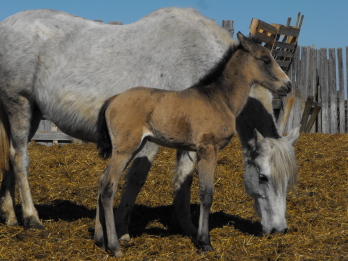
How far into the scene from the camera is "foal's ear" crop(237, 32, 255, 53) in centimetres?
498

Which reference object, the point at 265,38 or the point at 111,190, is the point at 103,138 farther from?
the point at 265,38

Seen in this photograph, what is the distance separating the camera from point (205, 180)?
4613 millimetres

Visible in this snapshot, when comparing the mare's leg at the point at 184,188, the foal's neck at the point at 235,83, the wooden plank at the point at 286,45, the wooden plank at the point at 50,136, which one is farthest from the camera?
the wooden plank at the point at 286,45

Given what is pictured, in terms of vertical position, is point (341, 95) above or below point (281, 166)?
below

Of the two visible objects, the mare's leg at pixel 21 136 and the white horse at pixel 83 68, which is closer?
the white horse at pixel 83 68

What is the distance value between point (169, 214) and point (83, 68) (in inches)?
82.2

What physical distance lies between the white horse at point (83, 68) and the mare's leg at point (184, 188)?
0.04 ft

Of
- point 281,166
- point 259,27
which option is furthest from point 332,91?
point 281,166

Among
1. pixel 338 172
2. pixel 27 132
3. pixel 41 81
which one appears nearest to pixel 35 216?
pixel 27 132

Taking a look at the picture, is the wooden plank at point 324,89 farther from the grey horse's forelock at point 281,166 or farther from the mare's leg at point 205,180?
the mare's leg at point 205,180

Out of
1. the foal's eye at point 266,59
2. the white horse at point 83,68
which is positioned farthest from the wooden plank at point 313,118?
the foal's eye at point 266,59

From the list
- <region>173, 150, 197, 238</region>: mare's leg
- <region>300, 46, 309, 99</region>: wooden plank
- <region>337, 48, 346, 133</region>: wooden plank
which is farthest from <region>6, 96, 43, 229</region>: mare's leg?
<region>337, 48, 346, 133</region>: wooden plank

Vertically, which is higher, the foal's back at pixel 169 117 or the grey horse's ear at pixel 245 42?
the grey horse's ear at pixel 245 42

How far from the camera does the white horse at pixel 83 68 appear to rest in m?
5.56
